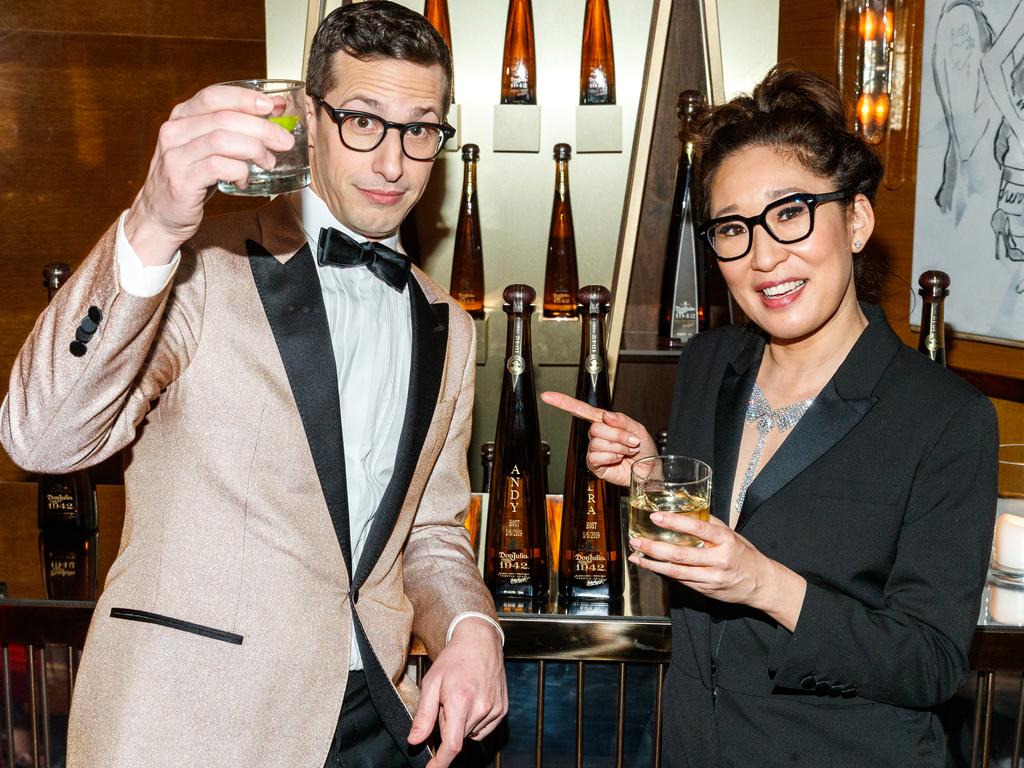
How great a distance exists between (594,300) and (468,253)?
740 millimetres

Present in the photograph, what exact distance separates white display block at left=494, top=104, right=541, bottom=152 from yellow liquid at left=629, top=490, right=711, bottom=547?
129 cm

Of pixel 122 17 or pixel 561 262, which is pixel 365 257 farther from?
pixel 122 17

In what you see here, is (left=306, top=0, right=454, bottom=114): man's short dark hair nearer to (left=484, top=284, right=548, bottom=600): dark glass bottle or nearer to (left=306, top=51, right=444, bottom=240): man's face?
(left=306, top=51, right=444, bottom=240): man's face

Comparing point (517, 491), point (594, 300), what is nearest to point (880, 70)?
point (594, 300)

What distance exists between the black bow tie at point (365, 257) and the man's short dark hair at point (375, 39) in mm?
237

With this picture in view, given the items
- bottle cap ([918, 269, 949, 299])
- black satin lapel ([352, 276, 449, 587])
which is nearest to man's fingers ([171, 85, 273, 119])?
black satin lapel ([352, 276, 449, 587])

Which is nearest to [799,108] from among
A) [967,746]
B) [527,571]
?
[527,571]

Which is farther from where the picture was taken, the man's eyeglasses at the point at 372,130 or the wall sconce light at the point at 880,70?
the wall sconce light at the point at 880,70

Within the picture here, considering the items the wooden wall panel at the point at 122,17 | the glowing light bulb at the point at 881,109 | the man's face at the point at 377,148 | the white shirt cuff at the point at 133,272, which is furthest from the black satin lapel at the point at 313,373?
the glowing light bulb at the point at 881,109

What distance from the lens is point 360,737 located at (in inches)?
62.6

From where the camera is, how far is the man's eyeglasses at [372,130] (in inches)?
60.6

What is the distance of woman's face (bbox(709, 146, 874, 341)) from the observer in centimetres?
144

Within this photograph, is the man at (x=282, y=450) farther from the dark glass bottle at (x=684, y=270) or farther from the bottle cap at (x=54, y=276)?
the dark glass bottle at (x=684, y=270)

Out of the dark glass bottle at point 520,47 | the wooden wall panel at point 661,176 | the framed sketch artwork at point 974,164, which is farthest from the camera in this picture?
the framed sketch artwork at point 974,164
